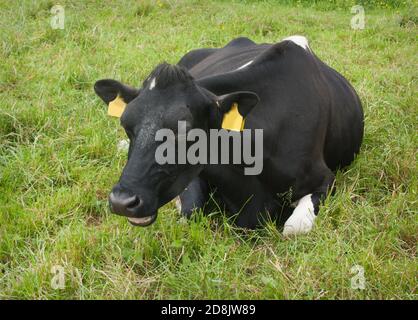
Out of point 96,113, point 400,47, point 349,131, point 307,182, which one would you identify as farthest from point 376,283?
point 400,47

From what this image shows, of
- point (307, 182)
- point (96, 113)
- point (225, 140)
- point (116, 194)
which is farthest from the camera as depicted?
point (96, 113)

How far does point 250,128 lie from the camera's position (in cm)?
398

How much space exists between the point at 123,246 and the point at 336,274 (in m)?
1.30

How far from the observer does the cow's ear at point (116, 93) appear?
373 centimetres

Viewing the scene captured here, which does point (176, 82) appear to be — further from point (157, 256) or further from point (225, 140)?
point (157, 256)

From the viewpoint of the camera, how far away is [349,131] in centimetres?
503

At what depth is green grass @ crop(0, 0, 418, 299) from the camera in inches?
128

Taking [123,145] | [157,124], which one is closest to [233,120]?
[157,124]

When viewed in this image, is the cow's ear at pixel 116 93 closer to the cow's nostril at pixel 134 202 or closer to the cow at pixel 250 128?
the cow at pixel 250 128

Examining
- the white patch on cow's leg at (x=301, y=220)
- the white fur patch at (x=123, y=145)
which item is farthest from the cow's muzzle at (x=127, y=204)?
the white fur patch at (x=123, y=145)

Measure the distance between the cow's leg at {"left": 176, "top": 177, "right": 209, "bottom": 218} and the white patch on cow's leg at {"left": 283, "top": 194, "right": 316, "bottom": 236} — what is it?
654 millimetres

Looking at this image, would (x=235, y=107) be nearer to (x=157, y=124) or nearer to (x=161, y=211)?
(x=157, y=124)

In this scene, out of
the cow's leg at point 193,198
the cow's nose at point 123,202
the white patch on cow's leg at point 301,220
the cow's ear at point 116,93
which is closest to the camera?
the cow's nose at point 123,202

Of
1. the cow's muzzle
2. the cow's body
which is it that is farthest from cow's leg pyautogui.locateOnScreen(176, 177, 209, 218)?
the cow's muzzle
